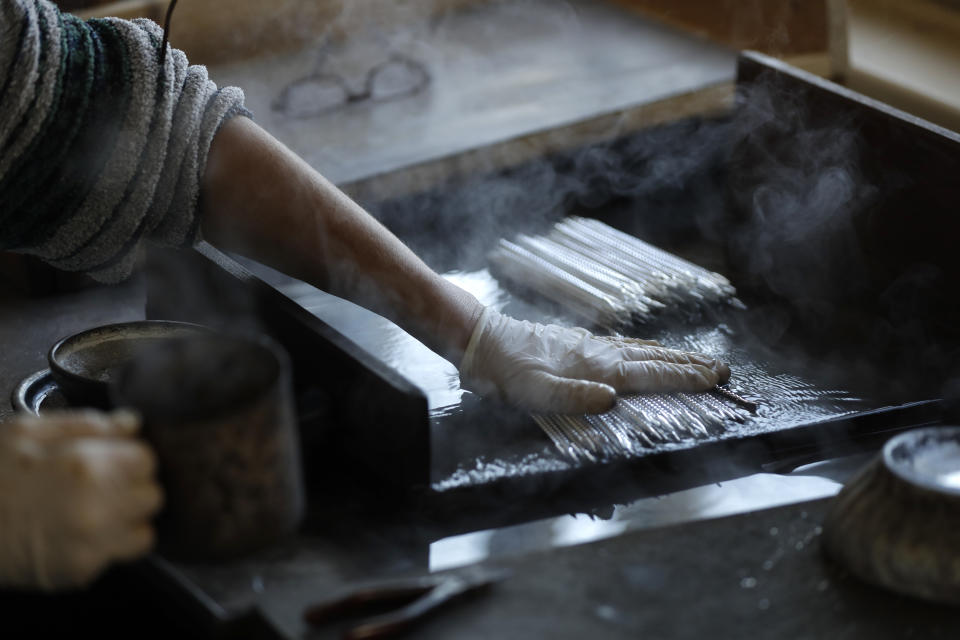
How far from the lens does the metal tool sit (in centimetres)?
125

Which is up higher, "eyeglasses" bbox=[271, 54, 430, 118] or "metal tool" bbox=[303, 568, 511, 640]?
"eyeglasses" bbox=[271, 54, 430, 118]

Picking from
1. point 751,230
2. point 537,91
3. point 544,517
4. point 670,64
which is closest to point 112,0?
point 537,91

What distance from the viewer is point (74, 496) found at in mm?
1198

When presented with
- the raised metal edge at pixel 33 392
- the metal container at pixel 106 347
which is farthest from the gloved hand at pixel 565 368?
the raised metal edge at pixel 33 392

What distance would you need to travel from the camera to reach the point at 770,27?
3.47 metres

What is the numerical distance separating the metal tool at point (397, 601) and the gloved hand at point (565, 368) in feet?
1.87

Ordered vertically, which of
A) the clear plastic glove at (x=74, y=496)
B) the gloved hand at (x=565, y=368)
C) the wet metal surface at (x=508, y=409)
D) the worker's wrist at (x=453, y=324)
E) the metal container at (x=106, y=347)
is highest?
the clear plastic glove at (x=74, y=496)

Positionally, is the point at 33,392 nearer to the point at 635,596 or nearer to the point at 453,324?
the point at 453,324

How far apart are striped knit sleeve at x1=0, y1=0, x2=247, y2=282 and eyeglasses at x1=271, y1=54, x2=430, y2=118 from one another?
123 centimetres

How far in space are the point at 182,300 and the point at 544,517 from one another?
0.96 metres

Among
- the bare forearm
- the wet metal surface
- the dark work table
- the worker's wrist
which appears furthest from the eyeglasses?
the dark work table

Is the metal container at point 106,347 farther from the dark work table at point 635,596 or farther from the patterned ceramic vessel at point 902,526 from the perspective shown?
the patterned ceramic vessel at point 902,526

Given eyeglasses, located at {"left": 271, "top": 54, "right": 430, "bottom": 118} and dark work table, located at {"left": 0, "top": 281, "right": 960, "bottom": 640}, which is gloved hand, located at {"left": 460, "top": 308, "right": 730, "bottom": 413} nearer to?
dark work table, located at {"left": 0, "top": 281, "right": 960, "bottom": 640}

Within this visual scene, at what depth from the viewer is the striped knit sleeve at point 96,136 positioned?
69.4 inches
